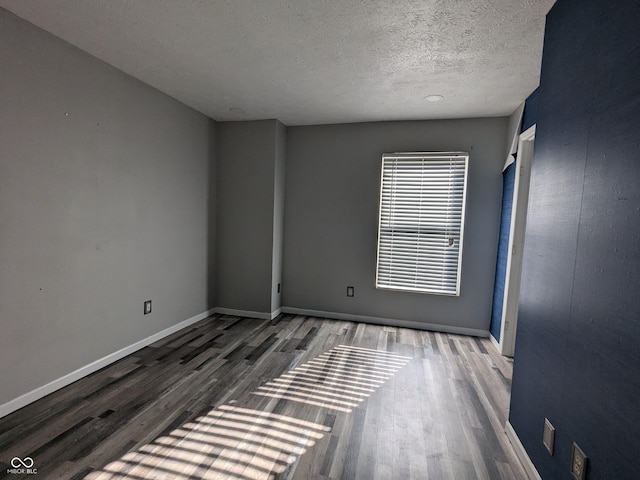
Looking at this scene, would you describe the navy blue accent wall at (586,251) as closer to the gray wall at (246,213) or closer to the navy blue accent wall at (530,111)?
the navy blue accent wall at (530,111)

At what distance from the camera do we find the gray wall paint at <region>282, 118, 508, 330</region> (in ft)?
11.3

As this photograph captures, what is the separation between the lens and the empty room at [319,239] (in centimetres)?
129

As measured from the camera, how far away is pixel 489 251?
3473 mm

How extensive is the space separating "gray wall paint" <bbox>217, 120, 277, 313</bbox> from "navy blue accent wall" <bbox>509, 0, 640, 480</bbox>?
2799mm

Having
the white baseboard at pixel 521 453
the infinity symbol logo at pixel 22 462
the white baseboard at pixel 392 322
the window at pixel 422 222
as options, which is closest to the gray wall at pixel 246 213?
the white baseboard at pixel 392 322

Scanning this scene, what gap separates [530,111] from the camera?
8.82 ft

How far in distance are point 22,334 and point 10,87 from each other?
5.07 ft

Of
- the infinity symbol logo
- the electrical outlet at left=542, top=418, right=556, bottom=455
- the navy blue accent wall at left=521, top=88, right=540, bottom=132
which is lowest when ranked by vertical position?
the infinity symbol logo

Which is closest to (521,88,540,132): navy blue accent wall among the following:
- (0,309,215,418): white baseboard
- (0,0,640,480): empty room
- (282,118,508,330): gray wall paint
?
(0,0,640,480): empty room

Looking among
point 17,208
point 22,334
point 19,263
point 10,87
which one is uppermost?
point 10,87

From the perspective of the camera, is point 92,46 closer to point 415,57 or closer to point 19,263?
point 19,263

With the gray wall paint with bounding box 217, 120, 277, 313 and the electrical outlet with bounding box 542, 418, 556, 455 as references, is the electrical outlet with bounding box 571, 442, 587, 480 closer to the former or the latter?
the electrical outlet with bounding box 542, 418, 556, 455

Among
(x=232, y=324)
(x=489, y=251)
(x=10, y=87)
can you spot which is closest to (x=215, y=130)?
(x=10, y=87)

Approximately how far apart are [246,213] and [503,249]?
3.02 meters
